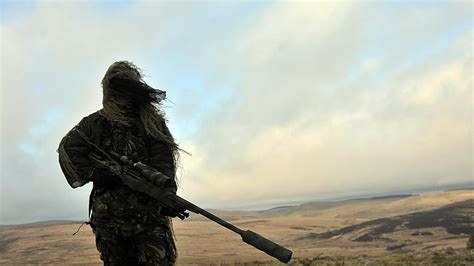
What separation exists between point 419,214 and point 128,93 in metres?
77.5

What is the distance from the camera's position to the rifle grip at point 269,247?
3.57 m

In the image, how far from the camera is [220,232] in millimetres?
77812

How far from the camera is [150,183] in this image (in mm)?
4125

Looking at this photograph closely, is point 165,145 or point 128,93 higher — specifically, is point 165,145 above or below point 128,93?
below

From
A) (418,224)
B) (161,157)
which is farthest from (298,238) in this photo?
(161,157)

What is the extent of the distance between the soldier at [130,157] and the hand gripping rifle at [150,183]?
0.21ft

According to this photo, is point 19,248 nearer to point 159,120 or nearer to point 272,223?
point 272,223

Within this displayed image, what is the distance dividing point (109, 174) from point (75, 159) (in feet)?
1.25

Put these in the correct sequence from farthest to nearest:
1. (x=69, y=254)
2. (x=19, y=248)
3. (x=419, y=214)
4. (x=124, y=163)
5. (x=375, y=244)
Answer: (x=419, y=214)
(x=19, y=248)
(x=375, y=244)
(x=69, y=254)
(x=124, y=163)

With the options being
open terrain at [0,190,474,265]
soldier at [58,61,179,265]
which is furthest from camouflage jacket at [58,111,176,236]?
open terrain at [0,190,474,265]

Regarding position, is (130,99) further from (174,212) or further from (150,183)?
(174,212)

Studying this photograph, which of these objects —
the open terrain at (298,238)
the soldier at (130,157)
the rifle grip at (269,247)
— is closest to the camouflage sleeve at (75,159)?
the soldier at (130,157)

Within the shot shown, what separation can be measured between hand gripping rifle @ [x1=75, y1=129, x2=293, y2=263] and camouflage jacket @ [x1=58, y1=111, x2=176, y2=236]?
73 millimetres

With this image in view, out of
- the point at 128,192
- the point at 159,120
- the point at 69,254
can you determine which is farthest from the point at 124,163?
the point at 69,254
